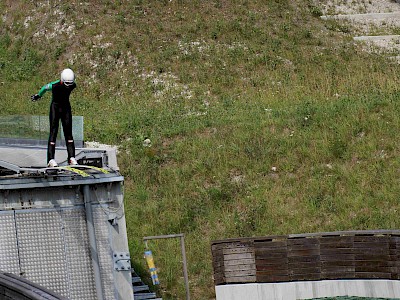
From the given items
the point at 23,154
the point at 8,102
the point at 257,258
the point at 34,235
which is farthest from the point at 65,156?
the point at 8,102

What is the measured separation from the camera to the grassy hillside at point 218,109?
20.5 metres

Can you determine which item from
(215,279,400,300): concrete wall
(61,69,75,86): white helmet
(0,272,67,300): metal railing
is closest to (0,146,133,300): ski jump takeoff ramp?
(61,69,75,86): white helmet

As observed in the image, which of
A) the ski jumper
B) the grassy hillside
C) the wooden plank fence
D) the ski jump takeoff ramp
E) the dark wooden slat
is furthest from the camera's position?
the grassy hillside

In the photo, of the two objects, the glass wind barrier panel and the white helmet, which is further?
the glass wind barrier panel

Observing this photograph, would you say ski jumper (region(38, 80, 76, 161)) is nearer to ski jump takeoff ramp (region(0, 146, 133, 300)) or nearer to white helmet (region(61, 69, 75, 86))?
white helmet (region(61, 69, 75, 86))

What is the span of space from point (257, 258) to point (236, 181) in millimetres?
5827

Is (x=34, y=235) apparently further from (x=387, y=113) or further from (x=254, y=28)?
(x=254, y=28)

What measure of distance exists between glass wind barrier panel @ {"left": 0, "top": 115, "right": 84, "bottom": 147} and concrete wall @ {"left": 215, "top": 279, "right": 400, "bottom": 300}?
4571 mm

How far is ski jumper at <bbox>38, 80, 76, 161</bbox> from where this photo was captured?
13.1 meters

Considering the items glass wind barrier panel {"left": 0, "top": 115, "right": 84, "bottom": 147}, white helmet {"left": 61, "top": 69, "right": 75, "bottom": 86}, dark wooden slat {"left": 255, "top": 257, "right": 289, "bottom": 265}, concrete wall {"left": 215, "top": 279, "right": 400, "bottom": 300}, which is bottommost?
concrete wall {"left": 215, "top": 279, "right": 400, "bottom": 300}

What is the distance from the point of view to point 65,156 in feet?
47.5

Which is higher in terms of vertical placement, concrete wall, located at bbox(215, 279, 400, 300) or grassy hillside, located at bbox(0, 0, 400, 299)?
grassy hillside, located at bbox(0, 0, 400, 299)

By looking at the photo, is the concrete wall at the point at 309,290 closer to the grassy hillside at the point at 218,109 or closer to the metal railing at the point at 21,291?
the grassy hillside at the point at 218,109

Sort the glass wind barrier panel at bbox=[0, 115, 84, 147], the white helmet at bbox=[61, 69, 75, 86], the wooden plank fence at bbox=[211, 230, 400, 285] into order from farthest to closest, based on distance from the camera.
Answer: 1. the wooden plank fence at bbox=[211, 230, 400, 285]
2. the glass wind barrier panel at bbox=[0, 115, 84, 147]
3. the white helmet at bbox=[61, 69, 75, 86]
